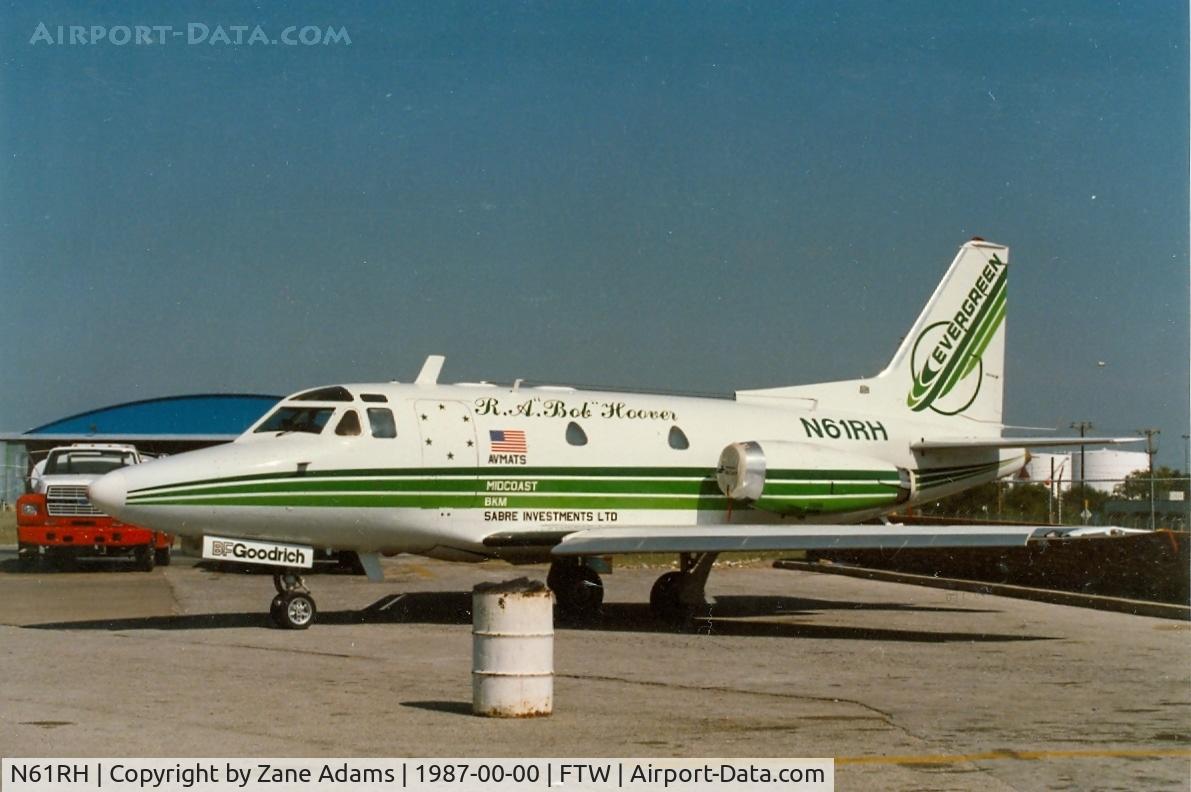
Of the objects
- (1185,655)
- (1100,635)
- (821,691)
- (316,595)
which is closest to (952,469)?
(1100,635)

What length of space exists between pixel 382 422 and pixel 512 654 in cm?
793

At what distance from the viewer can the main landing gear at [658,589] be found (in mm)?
19094

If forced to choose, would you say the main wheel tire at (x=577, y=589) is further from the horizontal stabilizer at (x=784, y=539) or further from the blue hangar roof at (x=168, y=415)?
the blue hangar roof at (x=168, y=415)

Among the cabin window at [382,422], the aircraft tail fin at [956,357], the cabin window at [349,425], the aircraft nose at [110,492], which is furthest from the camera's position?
the aircraft tail fin at [956,357]

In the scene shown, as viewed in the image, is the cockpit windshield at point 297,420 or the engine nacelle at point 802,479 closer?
the cockpit windshield at point 297,420

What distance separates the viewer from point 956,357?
2370 cm

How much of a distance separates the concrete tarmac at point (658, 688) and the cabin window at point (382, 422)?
221cm

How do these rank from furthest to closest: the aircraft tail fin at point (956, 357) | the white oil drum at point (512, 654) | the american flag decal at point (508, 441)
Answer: the aircraft tail fin at point (956, 357) → the american flag decal at point (508, 441) → the white oil drum at point (512, 654)

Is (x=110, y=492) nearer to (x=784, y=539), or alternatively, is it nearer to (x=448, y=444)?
(x=448, y=444)

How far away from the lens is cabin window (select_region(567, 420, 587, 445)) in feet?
63.0

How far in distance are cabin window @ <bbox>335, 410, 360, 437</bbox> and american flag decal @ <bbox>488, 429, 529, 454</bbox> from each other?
1.73 meters

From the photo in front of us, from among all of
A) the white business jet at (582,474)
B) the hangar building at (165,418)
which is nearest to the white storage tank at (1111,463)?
the hangar building at (165,418)

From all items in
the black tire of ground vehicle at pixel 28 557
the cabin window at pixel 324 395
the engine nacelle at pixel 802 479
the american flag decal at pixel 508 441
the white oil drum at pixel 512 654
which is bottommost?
the black tire of ground vehicle at pixel 28 557

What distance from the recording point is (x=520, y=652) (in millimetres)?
10180
